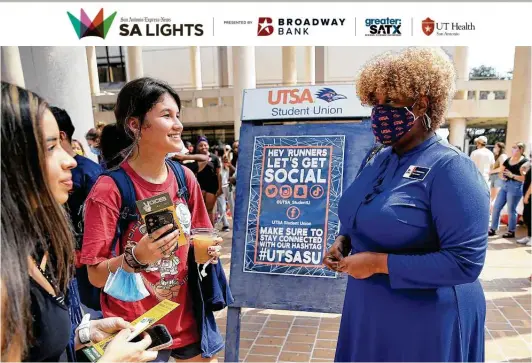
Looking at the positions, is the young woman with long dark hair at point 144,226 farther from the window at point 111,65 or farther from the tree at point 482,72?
the window at point 111,65

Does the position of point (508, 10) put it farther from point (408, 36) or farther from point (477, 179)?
point (477, 179)

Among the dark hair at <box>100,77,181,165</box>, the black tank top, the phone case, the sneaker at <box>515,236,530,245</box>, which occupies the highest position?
the dark hair at <box>100,77,181,165</box>

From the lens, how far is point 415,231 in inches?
54.8

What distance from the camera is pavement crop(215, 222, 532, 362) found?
A: 307 cm

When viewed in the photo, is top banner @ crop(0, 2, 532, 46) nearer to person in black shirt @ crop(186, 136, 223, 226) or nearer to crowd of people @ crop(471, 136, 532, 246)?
person in black shirt @ crop(186, 136, 223, 226)

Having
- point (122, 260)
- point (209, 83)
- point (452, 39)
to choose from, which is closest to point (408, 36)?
point (452, 39)

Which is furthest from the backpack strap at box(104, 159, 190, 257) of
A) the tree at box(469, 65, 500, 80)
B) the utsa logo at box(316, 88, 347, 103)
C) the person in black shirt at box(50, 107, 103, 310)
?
the tree at box(469, 65, 500, 80)

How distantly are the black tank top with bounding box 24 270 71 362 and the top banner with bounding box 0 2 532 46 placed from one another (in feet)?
11.3

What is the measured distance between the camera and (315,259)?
2.47m

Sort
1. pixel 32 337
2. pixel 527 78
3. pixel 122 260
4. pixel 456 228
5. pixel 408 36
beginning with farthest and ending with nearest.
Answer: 1. pixel 527 78
2. pixel 408 36
3. pixel 122 260
4. pixel 456 228
5. pixel 32 337

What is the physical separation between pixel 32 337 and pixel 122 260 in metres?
0.63

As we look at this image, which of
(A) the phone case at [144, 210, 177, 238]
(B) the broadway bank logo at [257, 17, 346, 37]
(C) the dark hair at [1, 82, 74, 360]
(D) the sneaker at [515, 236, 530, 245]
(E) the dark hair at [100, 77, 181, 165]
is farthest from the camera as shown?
(D) the sneaker at [515, 236, 530, 245]

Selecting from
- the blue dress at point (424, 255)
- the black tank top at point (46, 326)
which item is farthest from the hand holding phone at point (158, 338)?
the blue dress at point (424, 255)

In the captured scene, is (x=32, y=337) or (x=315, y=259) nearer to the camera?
(x=32, y=337)
